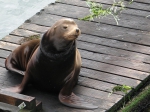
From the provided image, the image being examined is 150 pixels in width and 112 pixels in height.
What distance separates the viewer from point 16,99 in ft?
15.5

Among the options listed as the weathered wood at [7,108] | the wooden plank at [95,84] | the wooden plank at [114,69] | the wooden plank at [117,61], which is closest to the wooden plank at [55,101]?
the wooden plank at [95,84]

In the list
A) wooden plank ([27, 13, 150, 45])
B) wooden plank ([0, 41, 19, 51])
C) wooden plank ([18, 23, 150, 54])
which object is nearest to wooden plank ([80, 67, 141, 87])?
wooden plank ([18, 23, 150, 54])

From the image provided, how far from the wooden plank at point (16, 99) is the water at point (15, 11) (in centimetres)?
372

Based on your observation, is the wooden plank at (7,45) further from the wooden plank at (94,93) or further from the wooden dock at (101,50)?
the wooden plank at (94,93)

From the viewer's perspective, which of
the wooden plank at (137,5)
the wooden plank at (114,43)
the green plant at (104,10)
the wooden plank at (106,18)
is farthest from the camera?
the wooden plank at (137,5)

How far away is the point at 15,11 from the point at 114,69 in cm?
399

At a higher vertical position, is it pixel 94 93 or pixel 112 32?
pixel 112 32

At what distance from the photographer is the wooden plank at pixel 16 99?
469 cm

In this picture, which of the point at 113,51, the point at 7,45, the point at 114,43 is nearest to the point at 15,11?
the point at 7,45

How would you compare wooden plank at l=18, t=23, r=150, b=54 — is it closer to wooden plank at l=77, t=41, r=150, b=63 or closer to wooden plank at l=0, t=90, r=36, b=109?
wooden plank at l=77, t=41, r=150, b=63

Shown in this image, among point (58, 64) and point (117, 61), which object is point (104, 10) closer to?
point (117, 61)

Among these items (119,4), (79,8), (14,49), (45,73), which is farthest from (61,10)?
(45,73)

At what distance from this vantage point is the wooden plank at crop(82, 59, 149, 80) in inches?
213

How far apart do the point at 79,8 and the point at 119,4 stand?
0.54 m
